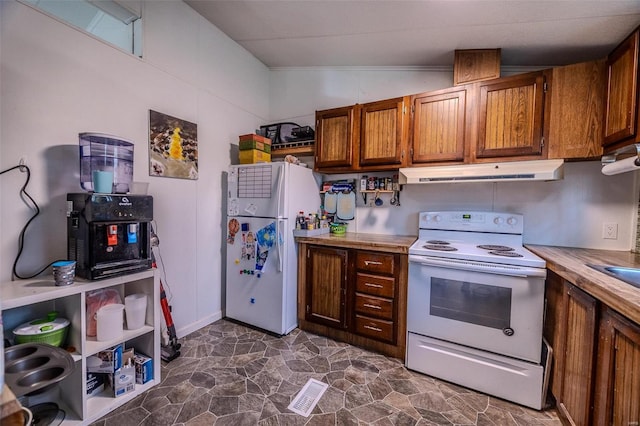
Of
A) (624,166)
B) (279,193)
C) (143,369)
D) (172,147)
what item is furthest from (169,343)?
(624,166)

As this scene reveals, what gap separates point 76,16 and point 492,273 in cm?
322

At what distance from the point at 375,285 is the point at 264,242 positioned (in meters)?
1.07

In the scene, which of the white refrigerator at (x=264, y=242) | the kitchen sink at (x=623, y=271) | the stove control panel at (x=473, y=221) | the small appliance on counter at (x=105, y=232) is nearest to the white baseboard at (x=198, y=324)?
the white refrigerator at (x=264, y=242)

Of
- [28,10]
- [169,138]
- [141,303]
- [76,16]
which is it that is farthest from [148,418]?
[76,16]

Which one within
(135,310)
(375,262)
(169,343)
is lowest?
(169,343)

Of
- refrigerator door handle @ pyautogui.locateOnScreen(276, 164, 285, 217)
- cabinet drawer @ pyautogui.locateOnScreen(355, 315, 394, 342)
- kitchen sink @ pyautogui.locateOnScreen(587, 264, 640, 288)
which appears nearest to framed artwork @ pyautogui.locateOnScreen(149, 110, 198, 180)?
refrigerator door handle @ pyautogui.locateOnScreen(276, 164, 285, 217)

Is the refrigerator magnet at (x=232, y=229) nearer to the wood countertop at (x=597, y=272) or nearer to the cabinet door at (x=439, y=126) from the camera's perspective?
the cabinet door at (x=439, y=126)

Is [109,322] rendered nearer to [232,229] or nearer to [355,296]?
[232,229]

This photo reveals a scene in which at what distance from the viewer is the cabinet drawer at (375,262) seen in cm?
217

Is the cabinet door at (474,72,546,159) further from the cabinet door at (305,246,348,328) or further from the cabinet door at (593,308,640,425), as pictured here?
the cabinet door at (305,246,348,328)

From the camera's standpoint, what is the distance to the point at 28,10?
1.54 metres

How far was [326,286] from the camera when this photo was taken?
2.48 metres

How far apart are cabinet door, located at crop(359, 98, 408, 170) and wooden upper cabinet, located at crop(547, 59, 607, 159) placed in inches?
40.4

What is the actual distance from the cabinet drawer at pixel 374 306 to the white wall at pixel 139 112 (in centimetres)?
152
